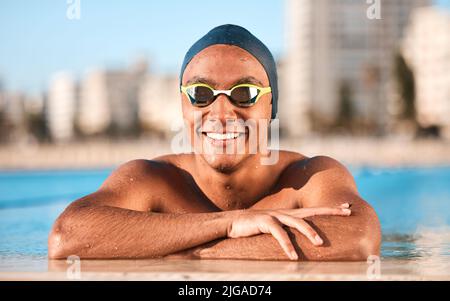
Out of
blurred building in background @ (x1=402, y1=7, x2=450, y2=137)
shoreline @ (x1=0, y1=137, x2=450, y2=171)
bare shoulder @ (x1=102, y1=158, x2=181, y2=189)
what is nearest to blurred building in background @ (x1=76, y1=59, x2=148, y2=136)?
blurred building in background @ (x1=402, y1=7, x2=450, y2=137)

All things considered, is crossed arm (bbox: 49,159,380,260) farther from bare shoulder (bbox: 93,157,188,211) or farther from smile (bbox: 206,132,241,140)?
smile (bbox: 206,132,241,140)

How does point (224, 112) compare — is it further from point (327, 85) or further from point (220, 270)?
point (327, 85)

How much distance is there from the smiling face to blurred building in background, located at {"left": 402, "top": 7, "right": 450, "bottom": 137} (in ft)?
239

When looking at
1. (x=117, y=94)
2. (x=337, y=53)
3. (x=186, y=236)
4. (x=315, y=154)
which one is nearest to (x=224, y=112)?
(x=186, y=236)

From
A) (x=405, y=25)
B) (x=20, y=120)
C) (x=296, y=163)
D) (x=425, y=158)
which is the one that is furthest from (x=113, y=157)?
(x=405, y=25)

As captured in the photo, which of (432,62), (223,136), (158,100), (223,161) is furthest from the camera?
(158,100)

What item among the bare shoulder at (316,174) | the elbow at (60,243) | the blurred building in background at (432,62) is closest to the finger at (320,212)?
the bare shoulder at (316,174)

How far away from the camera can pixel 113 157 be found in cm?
4538

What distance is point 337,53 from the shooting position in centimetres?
10881

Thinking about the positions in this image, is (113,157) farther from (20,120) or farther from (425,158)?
(20,120)

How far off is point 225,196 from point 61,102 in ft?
486

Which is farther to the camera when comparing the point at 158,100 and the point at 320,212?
the point at 158,100

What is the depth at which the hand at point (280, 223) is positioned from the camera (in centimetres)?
350
